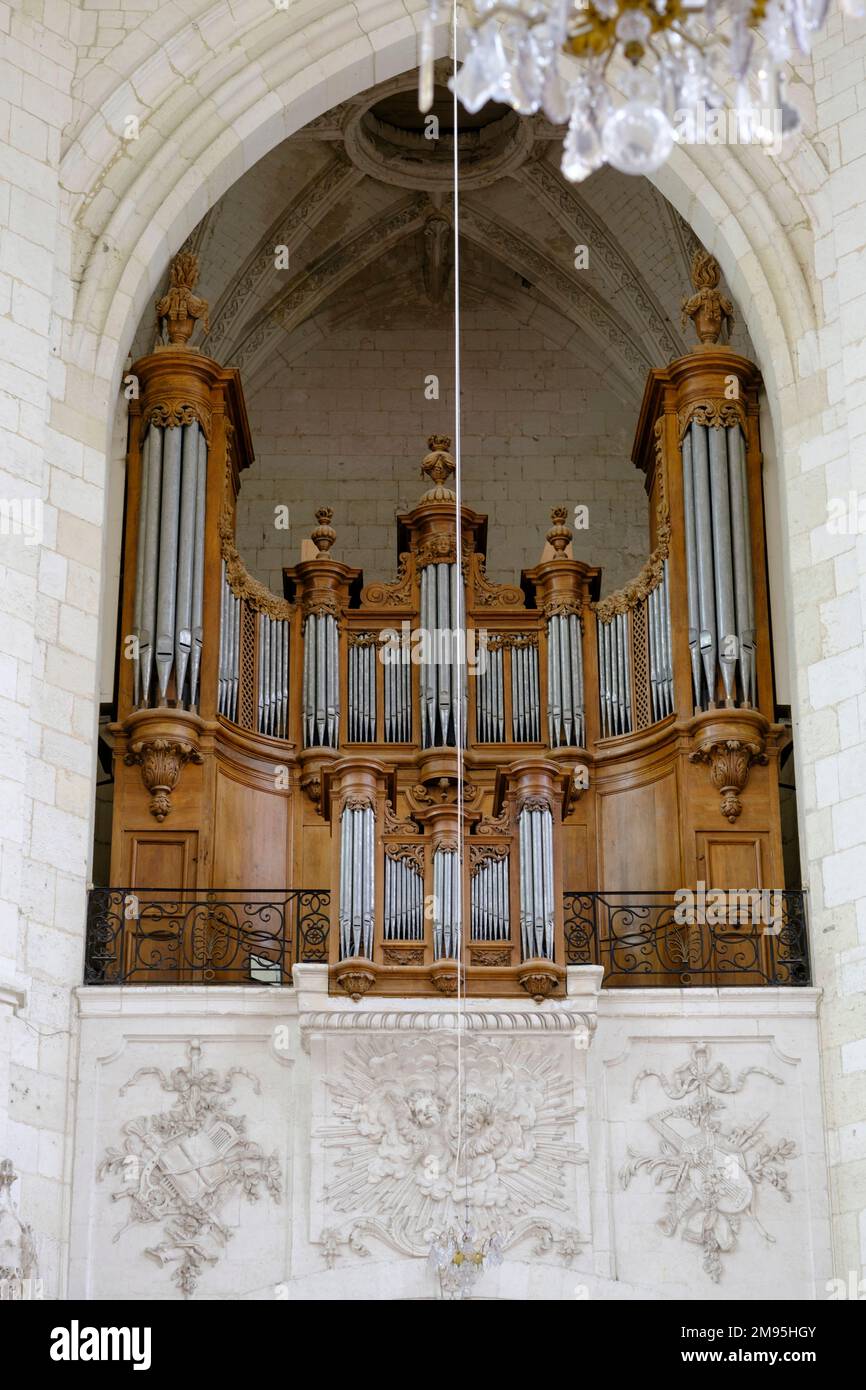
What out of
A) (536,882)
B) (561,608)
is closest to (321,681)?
(561,608)

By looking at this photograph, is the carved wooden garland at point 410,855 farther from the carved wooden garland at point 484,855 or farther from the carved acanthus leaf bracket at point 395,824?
the carved wooden garland at point 484,855

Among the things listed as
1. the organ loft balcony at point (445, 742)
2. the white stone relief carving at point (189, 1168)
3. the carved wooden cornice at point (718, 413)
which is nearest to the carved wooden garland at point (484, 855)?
the organ loft balcony at point (445, 742)

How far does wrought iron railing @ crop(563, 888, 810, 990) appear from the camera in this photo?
40.1 feet

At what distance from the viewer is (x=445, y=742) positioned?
1327cm

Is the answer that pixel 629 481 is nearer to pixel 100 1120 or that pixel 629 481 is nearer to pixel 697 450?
pixel 697 450

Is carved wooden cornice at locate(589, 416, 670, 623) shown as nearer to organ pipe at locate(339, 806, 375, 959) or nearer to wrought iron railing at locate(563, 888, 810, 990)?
wrought iron railing at locate(563, 888, 810, 990)

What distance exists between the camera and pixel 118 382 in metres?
13.1

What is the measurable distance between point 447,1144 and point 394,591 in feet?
12.5

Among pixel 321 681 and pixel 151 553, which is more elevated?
pixel 151 553

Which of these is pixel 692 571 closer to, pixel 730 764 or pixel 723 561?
pixel 723 561

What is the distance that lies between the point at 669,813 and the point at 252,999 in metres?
2.73

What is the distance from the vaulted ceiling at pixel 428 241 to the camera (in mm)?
16062

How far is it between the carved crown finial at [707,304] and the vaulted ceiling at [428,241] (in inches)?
60.9

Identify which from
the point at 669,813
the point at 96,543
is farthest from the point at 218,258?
the point at 669,813
